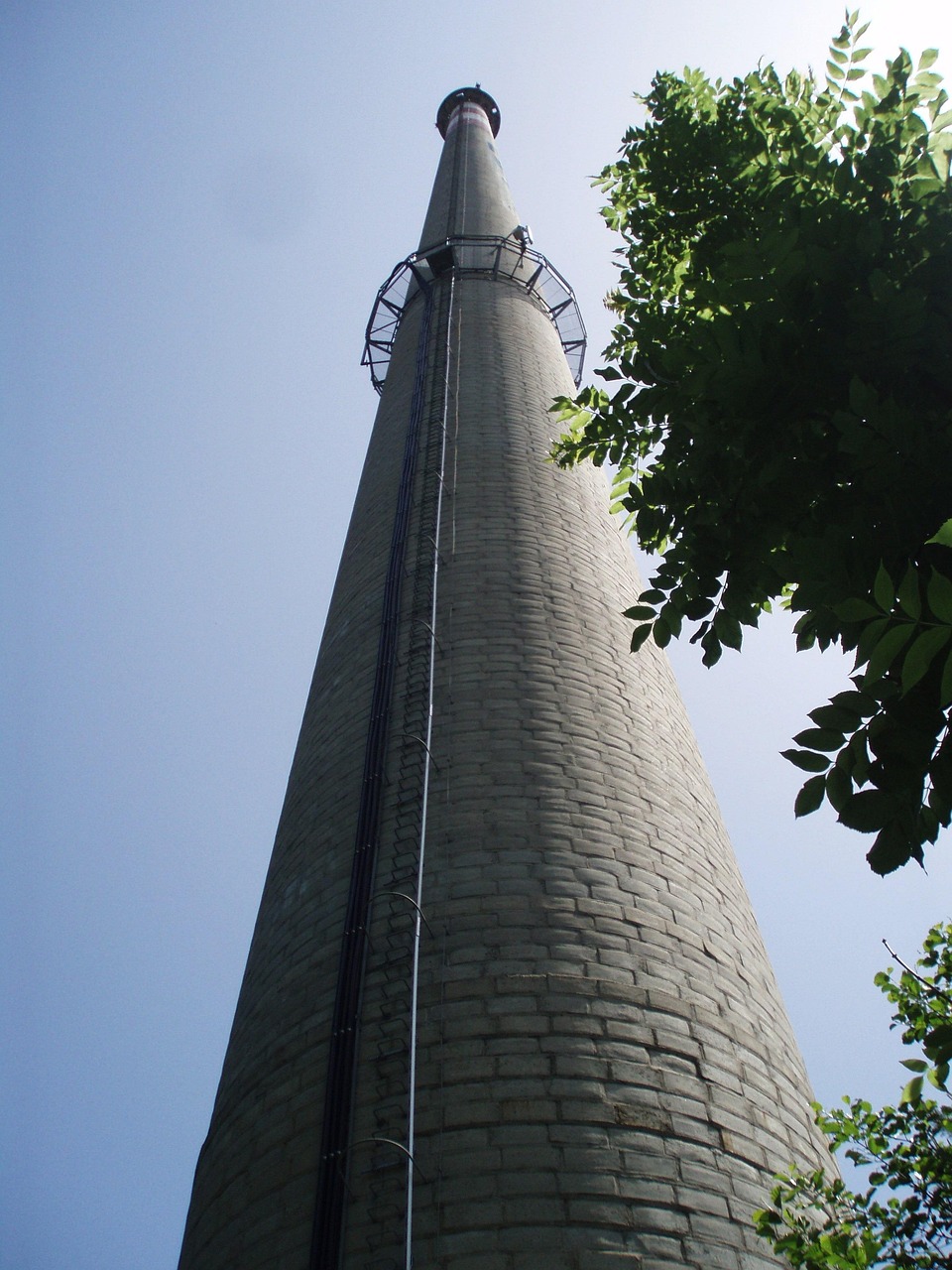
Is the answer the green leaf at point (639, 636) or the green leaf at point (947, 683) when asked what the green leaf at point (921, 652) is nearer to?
the green leaf at point (947, 683)

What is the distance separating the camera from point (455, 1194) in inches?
131

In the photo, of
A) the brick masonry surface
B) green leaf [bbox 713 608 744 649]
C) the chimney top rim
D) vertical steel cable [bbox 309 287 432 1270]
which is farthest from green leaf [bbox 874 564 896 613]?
the chimney top rim

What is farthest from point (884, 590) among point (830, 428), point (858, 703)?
point (830, 428)

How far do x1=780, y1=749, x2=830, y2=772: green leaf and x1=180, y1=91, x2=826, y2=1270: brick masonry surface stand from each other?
1.76 metres

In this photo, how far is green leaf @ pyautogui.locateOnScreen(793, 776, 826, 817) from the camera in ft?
7.95

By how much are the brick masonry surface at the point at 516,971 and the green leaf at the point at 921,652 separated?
7.18 feet

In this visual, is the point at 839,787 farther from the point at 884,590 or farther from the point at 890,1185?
the point at 890,1185

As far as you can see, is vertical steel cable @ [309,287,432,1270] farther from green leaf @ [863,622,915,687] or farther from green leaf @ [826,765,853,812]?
green leaf @ [863,622,915,687]

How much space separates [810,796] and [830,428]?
1.30 meters

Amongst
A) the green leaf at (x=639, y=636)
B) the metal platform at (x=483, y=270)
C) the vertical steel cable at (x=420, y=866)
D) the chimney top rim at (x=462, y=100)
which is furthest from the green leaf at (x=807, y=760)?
the chimney top rim at (x=462, y=100)

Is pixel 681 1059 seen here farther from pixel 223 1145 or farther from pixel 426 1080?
pixel 223 1145

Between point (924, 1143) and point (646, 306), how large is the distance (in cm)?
369

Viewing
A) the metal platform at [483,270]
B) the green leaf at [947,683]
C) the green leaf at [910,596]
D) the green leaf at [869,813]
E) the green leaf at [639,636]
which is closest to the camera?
the green leaf at [947,683]

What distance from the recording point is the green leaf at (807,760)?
7.97 feet
